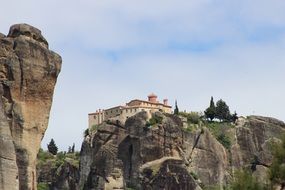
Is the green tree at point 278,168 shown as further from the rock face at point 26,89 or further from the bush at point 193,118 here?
the bush at point 193,118

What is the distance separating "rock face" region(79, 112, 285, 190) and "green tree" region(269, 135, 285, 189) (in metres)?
66.2

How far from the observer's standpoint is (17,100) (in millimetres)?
32719

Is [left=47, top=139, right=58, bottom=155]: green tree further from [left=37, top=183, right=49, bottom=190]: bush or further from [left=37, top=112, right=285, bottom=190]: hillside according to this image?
[left=37, top=112, right=285, bottom=190]: hillside

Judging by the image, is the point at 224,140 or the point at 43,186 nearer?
the point at 224,140

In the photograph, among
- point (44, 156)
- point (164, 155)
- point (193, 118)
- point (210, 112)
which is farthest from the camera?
point (44, 156)

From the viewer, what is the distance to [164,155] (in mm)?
94125

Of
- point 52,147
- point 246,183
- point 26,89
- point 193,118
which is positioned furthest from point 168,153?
point 246,183

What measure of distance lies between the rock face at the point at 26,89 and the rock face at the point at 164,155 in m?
58.2

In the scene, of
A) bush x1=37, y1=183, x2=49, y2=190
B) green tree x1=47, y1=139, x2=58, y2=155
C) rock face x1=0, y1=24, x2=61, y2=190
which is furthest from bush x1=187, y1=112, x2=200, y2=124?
rock face x1=0, y1=24, x2=61, y2=190

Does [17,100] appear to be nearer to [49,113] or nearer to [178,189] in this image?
[49,113]

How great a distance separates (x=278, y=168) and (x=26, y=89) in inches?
527

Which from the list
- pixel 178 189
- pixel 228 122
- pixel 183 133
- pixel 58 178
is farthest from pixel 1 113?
pixel 228 122

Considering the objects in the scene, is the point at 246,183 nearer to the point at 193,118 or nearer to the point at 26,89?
the point at 26,89

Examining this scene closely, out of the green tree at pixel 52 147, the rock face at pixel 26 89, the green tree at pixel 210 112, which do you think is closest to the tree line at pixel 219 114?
the green tree at pixel 210 112
